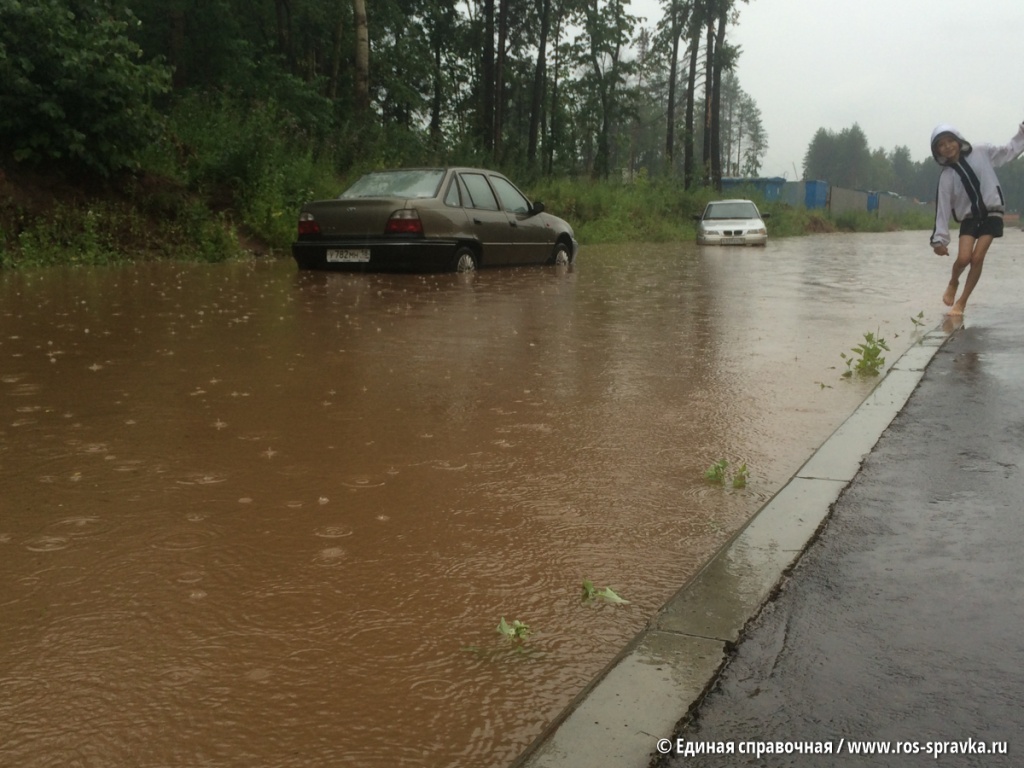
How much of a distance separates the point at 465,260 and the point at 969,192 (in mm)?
6951

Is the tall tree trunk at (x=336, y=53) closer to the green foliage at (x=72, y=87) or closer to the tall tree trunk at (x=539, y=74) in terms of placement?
the tall tree trunk at (x=539, y=74)

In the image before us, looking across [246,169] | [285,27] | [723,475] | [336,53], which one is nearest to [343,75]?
[336,53]

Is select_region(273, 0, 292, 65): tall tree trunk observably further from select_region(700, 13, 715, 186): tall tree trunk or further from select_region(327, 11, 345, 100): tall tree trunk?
select_region(700, 13, 715, 186): tall tree trunk

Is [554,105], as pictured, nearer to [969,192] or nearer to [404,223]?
[404,223]

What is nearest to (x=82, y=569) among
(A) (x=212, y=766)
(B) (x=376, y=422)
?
(A) (x=212, y=766)

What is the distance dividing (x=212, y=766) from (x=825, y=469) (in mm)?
3110

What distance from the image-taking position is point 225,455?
478cm

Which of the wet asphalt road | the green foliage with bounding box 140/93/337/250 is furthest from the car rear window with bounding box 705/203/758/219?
the wet asphalt road

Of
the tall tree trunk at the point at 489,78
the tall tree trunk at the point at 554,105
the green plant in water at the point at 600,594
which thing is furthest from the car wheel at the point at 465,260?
the tall tree trunk at the point at 554,105

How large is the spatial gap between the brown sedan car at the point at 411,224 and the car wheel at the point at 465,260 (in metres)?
0.01

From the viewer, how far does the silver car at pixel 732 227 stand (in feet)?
97.4

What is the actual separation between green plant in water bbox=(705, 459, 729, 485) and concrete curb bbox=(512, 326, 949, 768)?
0.84ft

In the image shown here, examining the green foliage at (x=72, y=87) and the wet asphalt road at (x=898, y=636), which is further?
the green foliage at (x=72, y=87)

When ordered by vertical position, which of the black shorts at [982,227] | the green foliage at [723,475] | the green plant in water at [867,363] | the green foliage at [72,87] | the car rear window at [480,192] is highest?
the green foliage at [72,87]
